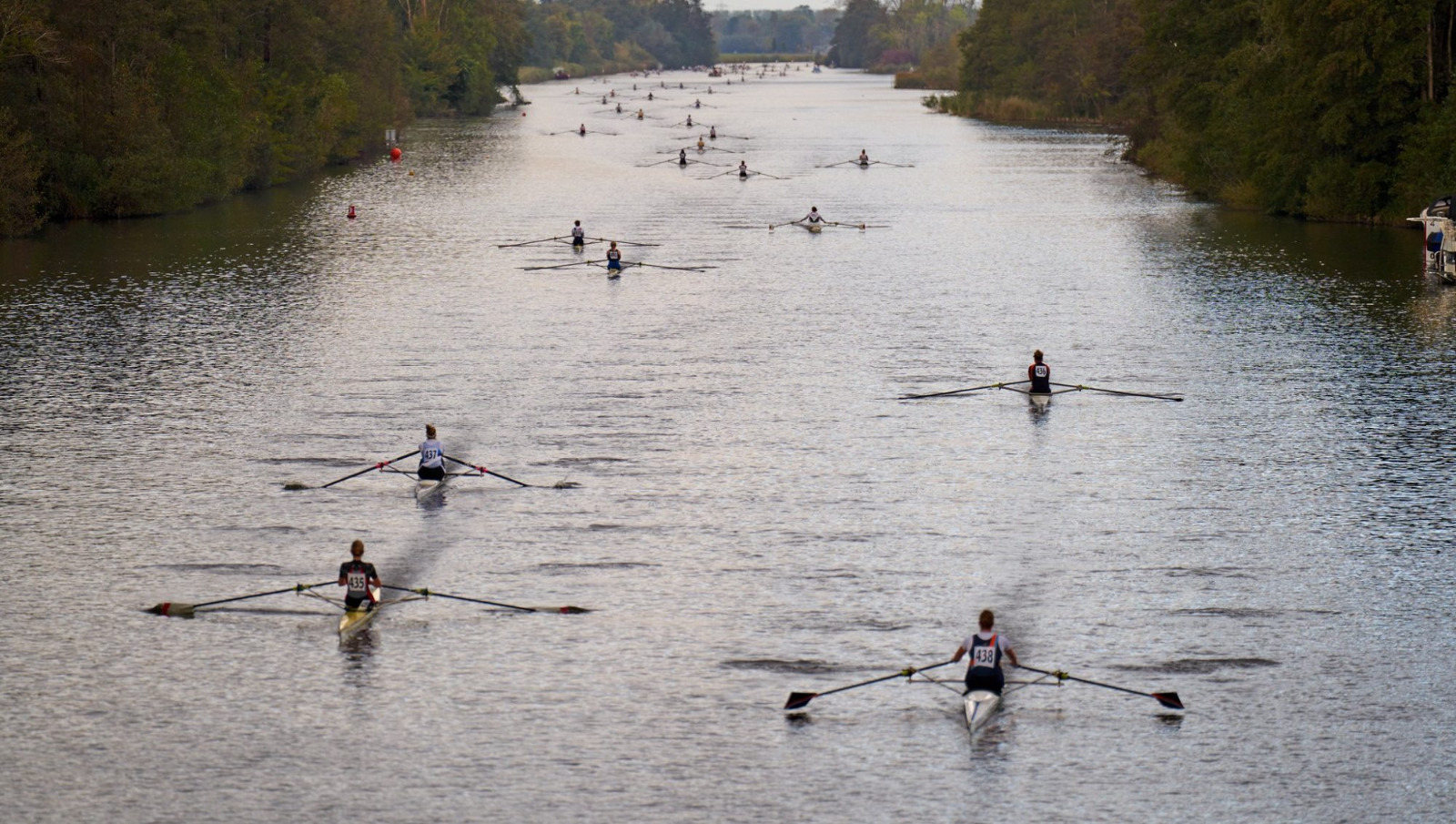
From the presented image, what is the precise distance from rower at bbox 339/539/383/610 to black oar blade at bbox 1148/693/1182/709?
1456 centimetres

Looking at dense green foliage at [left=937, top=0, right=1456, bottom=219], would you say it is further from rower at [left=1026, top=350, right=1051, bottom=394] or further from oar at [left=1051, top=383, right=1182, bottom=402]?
rower at [left=1026, top=350, right=1051, bottom=394]

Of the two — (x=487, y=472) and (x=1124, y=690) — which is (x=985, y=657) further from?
(x=487, y=472)

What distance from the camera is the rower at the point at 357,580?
30.6 metres

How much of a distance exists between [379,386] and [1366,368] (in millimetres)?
32365

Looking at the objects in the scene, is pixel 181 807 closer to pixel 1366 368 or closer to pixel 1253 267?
pixel 1366 368

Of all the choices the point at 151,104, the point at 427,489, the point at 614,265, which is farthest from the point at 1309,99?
the point at 151,104

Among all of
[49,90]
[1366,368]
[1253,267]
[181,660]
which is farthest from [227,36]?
[181,660]

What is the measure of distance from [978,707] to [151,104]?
8263 cm

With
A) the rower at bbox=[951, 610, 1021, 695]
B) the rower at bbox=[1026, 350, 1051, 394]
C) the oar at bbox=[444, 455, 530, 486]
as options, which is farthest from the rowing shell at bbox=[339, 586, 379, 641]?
the rower at bbox=[1026, 350, 1051, 394]

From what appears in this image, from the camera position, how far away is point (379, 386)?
51812 millimetres

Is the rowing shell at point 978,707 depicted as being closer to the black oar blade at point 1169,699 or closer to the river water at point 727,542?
the river water at point 727,542

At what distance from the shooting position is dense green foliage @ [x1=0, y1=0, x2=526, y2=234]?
87.4 m

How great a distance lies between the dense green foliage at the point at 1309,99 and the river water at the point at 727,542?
1307 cm

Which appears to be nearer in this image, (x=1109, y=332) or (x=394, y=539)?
(x=394, y=539)
